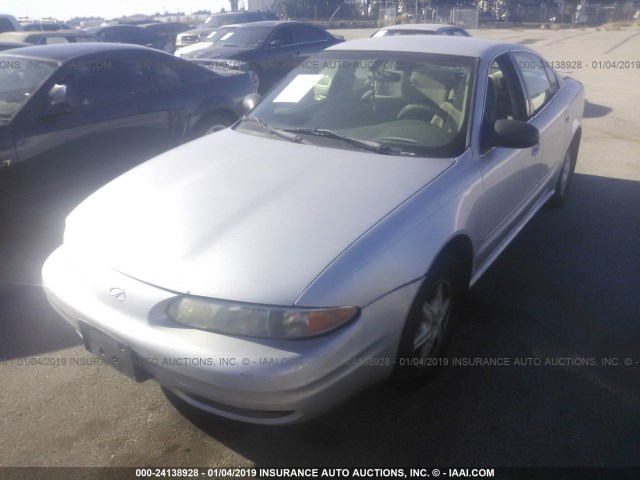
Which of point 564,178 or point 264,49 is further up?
point 264,49

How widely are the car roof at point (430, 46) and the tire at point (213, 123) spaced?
2325 mm

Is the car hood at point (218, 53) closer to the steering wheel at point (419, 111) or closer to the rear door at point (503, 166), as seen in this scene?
the rear door at point (503, 166)

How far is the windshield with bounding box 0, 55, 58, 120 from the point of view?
4.48 m

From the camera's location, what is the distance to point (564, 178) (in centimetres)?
518

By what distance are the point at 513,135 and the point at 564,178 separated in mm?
2455

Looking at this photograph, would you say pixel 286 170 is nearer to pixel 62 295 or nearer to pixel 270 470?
pixel 62 295

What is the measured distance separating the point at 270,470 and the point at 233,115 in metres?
4.68

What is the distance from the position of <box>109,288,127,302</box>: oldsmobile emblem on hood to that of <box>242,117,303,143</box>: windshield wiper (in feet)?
4.80

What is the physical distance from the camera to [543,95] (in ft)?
14.4

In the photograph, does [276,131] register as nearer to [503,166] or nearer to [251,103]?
[251,103]

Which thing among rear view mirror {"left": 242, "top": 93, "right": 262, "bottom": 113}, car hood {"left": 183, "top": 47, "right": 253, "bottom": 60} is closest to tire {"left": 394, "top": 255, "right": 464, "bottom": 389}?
rear view mirror {"left": 242, "top": 93, "right": 262, "bottom": 113}

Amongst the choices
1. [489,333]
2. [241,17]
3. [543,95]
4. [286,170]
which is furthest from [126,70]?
[241,17]

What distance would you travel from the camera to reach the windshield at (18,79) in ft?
14.7

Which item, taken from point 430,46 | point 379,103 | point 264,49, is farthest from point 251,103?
point 264,49
